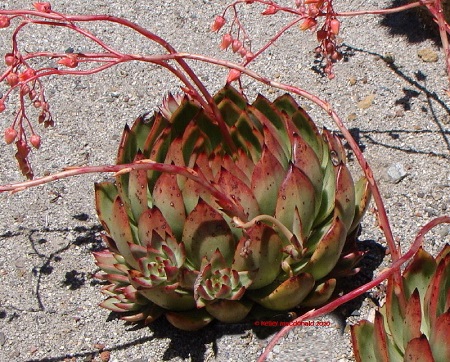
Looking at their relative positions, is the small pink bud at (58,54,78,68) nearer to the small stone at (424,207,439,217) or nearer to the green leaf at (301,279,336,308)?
the green leaf at (301,279,336,308)

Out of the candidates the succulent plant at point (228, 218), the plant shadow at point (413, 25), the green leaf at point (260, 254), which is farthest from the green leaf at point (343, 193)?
the plant shadow at point (413, 25)

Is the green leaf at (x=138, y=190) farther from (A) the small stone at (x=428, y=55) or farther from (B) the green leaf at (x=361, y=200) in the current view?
(A) the small stone at (x=428, y=55)

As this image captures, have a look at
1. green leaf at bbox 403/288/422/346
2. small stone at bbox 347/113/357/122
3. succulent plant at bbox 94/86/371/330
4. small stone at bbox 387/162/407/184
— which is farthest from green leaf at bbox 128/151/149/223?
small stone at bbox 347/113/357/122

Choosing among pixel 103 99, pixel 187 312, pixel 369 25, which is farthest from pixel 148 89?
pixel 187 312

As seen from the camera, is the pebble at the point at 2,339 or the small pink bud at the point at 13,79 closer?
the small pink bud at the point at 13,79

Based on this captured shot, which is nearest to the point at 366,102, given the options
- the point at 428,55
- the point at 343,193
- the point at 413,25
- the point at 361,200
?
the point at 428,55

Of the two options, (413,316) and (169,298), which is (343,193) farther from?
(169,298)

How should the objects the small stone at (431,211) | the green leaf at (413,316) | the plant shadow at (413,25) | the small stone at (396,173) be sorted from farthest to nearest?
the plant shadow at (413,25), the small stone at (396,173), the small stone at (431,211), the green leaf at (413,316)
